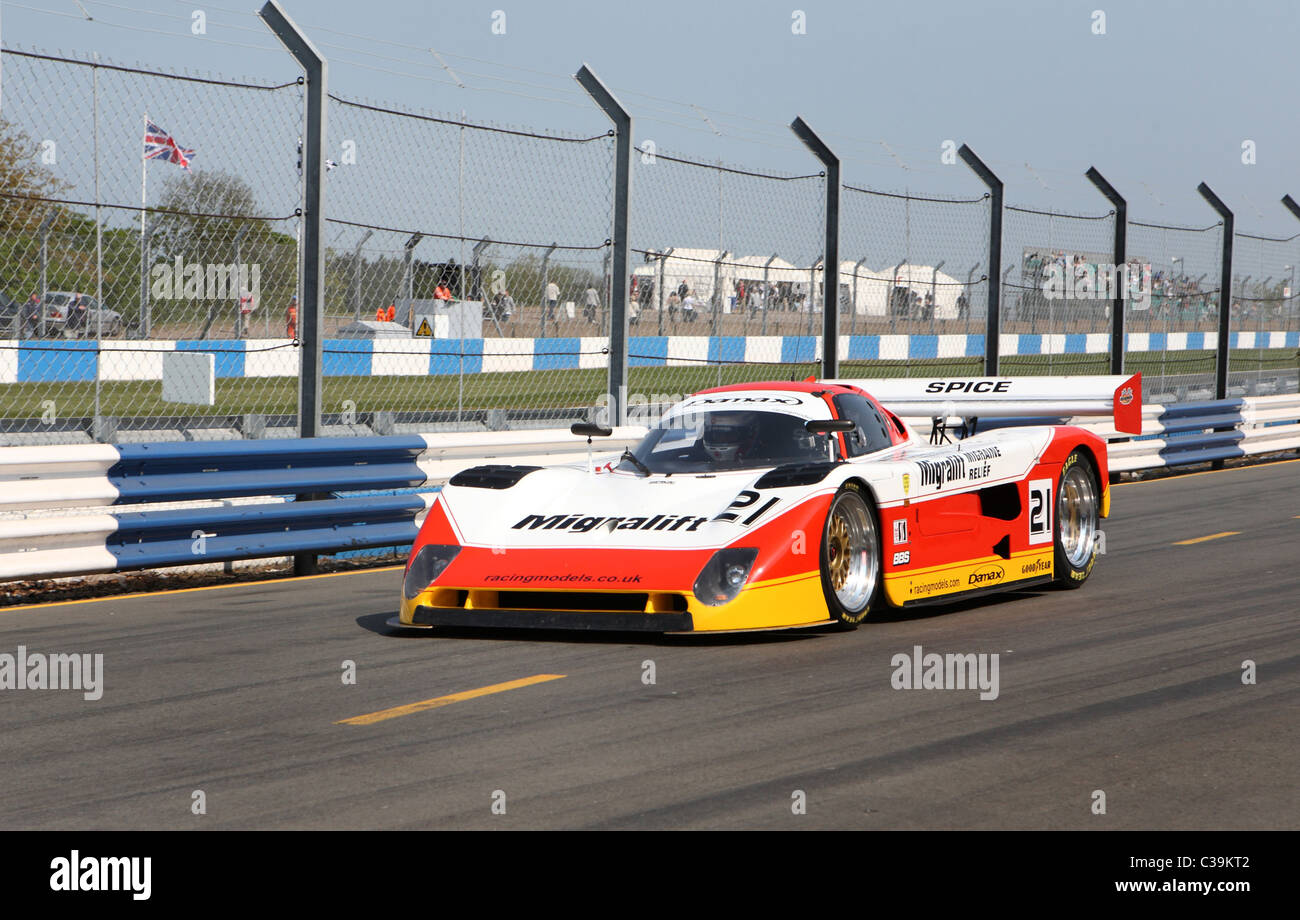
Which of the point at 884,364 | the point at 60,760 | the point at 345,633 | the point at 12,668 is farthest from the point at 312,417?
the point at 884,364

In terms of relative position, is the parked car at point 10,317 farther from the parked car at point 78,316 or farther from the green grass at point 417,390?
the green grass at point 417,390

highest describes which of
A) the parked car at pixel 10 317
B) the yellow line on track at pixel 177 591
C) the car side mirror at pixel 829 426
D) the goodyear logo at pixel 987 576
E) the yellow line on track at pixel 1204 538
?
the parked car at pixel 10 317

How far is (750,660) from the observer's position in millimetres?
7336

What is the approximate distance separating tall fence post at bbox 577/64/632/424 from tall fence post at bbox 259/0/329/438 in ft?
9.35

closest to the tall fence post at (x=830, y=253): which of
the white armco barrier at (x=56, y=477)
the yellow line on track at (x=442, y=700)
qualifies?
the white armco barrier at (x=56, y=477)

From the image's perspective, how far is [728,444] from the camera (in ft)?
29.6

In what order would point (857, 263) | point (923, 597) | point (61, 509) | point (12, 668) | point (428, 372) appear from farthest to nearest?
point (857, 263) < point (428, 372) < point (61, 509) < point (923, 597) < point (12, 668)

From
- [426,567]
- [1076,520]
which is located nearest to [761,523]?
[426,567]

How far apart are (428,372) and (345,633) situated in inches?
213

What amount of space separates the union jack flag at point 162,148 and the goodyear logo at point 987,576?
5.55 meters

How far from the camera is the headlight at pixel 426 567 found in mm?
8047

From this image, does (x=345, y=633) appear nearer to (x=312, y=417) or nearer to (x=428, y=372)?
(x=312, y=417)

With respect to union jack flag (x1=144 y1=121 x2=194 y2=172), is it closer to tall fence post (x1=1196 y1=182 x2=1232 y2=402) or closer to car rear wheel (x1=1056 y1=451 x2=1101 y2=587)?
car rear wheel (x1=1056 y1=451 x2=1101 y2=587)

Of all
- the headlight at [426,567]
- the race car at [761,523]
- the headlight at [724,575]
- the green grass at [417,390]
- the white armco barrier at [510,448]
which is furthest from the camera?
the green grass at [417,390]
